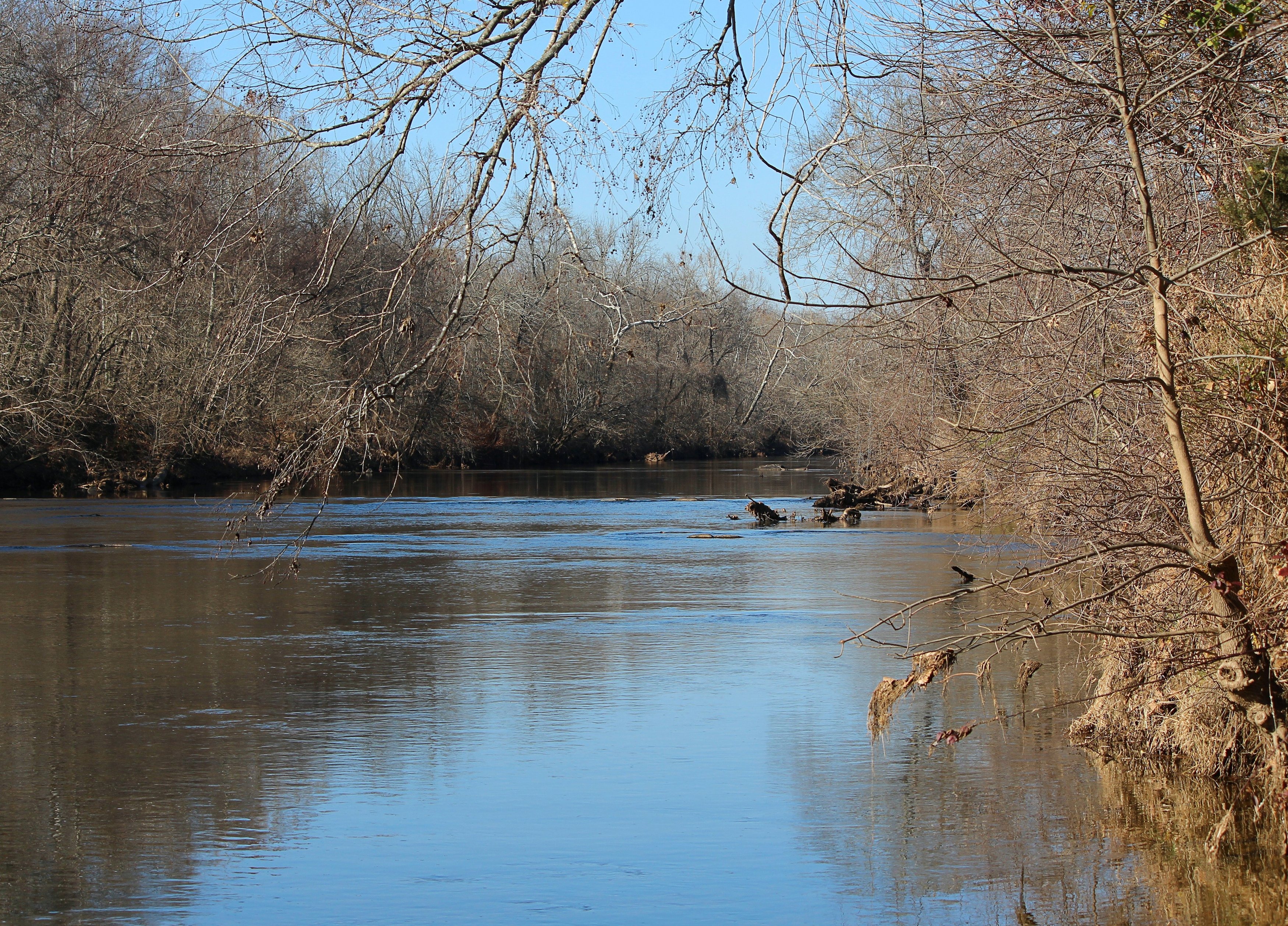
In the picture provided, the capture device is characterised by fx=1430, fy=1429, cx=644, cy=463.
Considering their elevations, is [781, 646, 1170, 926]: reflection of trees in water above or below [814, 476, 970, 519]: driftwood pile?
below

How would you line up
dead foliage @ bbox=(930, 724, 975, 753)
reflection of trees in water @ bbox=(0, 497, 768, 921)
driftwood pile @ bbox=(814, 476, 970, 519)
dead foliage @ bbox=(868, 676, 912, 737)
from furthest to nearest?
1. driftwood pile @ bbox=(814, 476, 970, 519)
2. reflection of trees in water @ bbox=(0, 497, 768, 921)
3. dead foliage @ bbox=(930, 724, 975, 753)
4. dead foliage @ bbox=(868, 676, 912, 737)

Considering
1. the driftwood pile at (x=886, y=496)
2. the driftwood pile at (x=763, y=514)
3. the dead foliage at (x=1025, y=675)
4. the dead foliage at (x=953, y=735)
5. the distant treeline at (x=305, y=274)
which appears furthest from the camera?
the driftwood pile at (x=886, y=496)

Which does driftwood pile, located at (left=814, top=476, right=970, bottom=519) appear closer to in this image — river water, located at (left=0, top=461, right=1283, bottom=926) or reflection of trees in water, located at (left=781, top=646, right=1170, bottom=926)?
river water, located at (left=0, top=461, right=1283, bottom=926)

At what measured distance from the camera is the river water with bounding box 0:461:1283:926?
24.0ft

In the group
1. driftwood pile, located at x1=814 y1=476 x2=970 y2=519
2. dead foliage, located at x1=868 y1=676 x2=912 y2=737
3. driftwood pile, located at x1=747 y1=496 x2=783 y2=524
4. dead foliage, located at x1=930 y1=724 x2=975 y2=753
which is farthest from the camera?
driftwood pile, located at x1=814 y1=476 x2=970 y2=519

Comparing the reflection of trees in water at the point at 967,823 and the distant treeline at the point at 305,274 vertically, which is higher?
the distant treeline at the point at 305,274

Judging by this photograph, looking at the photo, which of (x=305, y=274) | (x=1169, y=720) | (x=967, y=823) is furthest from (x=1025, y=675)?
(x=305, y=274)

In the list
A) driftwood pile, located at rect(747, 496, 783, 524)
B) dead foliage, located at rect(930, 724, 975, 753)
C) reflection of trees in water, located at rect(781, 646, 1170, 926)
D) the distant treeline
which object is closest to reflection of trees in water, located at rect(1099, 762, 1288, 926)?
reflection of trees in water, located at rect(781, 646, 1170, 926)

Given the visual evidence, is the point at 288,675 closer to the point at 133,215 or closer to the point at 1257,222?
the point at 133,215

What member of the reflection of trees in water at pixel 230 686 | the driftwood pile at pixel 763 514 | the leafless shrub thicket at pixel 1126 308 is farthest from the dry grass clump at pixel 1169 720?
the driftwood pile at pixel 763 514

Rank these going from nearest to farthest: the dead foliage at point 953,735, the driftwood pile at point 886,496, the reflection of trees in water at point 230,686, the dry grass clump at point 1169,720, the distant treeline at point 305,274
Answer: the distant treeline at point 305,274 → the dead foliage at point 953,735 → the reflection of trees in water at point 230,686 → the dry grass clump at point 1169,720 → the driftwood pile at point 886,496

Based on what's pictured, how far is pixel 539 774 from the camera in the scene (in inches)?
378

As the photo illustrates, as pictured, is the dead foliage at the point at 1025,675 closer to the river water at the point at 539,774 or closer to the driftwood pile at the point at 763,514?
the river water at the point at 539,774

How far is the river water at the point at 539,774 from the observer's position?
7301mm
